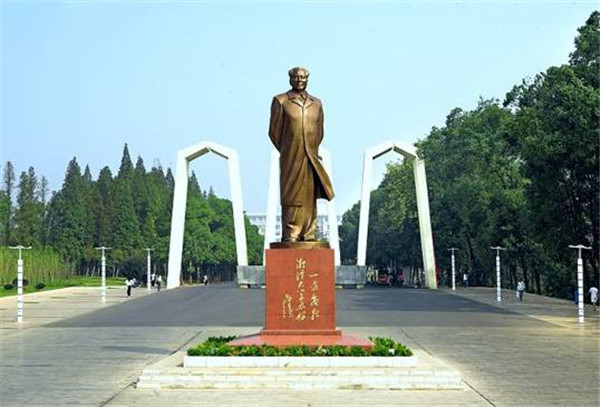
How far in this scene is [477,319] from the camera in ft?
102

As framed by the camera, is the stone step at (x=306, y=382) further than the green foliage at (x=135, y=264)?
No

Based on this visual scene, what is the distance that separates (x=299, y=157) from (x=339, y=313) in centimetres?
1836

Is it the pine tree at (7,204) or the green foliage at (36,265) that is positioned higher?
the pine tree at (7,204)

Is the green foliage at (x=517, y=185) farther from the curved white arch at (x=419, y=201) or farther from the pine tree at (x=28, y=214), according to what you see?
the pine tree at (x=28, y=214)

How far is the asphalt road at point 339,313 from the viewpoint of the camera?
2966 centimetres

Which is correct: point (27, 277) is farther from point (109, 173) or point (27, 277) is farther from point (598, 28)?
point (598, 28)

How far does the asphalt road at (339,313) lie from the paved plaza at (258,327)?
0.14ft

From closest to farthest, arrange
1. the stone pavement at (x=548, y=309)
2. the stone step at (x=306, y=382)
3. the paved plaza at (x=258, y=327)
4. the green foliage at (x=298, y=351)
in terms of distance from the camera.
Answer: the paved plaza at (x=258, y=327)
the stone step at (x=306, y=382)
the green foliage at (x=298, y=351)
the stone pavement at (x=548, y=309)

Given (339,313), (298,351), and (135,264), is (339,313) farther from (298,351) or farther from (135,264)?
(135,264)

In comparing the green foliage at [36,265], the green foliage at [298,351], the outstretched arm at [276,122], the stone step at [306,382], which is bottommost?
the stone step at [306,382]

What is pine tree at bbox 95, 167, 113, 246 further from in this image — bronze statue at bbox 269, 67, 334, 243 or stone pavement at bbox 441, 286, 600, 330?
bronze statue at bbox 269, 67, 334, 243

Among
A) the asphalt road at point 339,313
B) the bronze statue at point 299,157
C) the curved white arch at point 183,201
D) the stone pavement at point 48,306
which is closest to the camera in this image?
the bronze statue at point 299,157

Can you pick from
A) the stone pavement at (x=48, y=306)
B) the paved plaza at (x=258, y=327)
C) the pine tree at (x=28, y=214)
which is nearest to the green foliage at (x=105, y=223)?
the pine tree at (x=28, y=214)

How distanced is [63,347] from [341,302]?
66.8 feet
